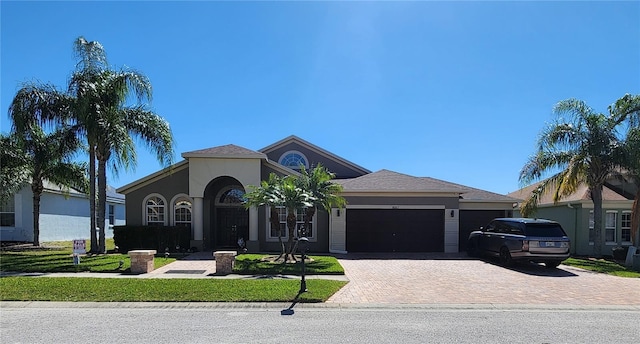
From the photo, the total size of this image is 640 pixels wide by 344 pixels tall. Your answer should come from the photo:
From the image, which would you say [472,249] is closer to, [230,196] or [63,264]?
[230,196]

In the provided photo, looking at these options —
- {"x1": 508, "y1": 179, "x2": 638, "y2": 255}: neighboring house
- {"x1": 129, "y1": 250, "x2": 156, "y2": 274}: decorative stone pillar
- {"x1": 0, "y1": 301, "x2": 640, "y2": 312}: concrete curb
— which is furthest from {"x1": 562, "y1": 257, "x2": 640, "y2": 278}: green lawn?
{"x1": 129, "y1": 250, "x2": 156, "y2": 274}: decorative stone pillar

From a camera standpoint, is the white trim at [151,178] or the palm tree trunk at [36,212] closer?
the white trim at [151,178]

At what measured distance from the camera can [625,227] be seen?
1933 centimetres

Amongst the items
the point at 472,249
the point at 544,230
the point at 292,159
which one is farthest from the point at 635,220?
the point at 292,159

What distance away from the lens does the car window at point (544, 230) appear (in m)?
13.6

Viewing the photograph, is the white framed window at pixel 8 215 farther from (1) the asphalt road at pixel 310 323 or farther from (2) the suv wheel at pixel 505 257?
(2) the suv wheel at pixel 505 257

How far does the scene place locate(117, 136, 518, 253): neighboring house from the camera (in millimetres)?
17812

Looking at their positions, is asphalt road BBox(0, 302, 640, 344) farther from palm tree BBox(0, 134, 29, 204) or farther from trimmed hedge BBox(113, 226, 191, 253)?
palm tree BBox(0, 134, 29, 204)

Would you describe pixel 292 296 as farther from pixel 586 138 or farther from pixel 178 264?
pixel 586 138

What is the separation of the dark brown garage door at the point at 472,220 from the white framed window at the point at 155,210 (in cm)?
1441

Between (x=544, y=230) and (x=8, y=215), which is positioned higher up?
(x=544, y=230)

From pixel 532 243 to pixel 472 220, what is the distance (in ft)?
19.5

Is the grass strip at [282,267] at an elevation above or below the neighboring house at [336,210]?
below

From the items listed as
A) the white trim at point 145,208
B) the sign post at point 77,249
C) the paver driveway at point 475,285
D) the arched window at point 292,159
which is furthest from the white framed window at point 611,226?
the sign post at point 77,249
